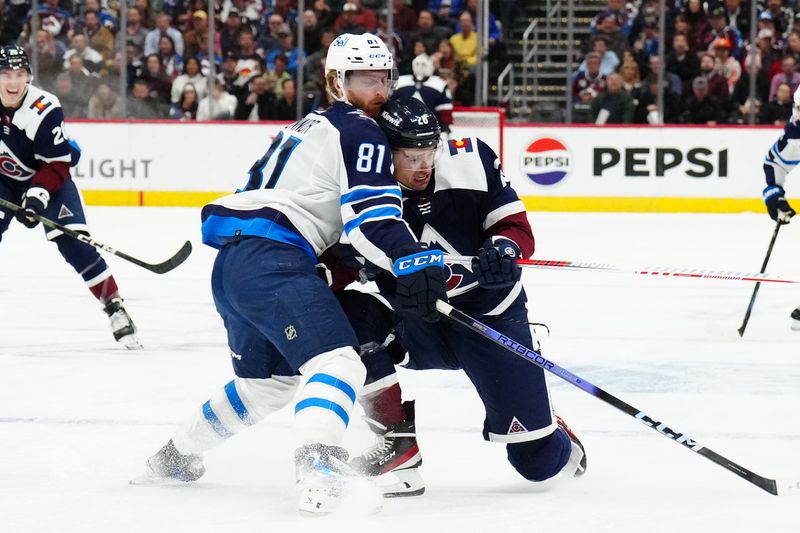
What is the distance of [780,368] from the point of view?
407cm

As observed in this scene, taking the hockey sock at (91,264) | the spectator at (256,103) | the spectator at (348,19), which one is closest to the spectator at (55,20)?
the spectator at (256,103)

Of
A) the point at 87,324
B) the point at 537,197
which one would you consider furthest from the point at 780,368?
the point at 537,197

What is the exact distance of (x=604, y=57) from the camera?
9.88 m

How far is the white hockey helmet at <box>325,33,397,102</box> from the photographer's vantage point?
2521 mm

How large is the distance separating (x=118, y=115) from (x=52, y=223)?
17.3 feet

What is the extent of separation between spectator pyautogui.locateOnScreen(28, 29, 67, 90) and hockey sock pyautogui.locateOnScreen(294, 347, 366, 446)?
783 centimetres

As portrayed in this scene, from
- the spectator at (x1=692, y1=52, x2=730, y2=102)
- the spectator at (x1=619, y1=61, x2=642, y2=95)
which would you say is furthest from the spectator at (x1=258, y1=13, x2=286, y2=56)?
the spectator at (x1=692, y1=52, x2=730, y2=102)

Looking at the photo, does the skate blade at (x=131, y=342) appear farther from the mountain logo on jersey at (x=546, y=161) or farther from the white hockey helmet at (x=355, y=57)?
the mountain logo on jersey at (x=546, y=161)

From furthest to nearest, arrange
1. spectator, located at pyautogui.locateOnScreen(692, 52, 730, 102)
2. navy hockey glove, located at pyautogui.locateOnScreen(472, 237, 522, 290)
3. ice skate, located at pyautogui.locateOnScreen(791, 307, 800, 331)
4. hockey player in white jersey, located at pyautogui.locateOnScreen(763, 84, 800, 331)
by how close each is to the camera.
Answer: spectator, located at pyautogui.locateOnScreen(692, 52, 730, 102) → hockey player in white jersey, located at pyautogui.locateOnScreen(763, 84, 800, 331) → ice skate, located at pyautogui.locateOnScreen(791, 307, 800, 331) → navy hockey glove, located at pyautogui.locateOnScreen(472, 237, 522, 290)

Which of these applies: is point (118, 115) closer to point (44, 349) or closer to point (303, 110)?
point (303, 110)

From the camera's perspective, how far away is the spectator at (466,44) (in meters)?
9.91

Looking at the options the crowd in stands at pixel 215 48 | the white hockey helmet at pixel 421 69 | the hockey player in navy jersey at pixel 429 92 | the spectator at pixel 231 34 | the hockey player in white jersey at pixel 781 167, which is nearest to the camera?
the hockey player in white jersey at pixel 781 167

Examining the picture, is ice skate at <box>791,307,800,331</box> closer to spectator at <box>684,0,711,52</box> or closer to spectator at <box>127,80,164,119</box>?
spectator at <box>684,0,711,52</box>

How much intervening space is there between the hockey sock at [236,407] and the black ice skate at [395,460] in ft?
0.70
